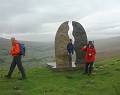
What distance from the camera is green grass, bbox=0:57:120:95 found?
21.7 m

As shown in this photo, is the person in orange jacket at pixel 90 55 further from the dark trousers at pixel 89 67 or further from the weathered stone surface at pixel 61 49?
the weathered stone surface at pixel 61 49

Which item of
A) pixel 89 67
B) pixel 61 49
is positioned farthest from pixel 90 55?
pixel 61 49

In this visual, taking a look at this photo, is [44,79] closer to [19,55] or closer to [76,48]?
[19,55]

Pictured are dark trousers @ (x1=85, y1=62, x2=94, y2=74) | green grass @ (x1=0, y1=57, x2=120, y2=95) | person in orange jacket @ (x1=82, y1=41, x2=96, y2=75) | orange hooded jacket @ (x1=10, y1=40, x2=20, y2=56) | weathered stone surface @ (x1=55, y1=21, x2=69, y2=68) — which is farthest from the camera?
weathered stone surface @ (x1=55, y1=21, x2=69, y2=68)

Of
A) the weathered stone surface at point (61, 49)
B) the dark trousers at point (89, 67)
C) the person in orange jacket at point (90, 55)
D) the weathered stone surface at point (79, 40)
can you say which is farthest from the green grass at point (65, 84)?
the weathered stone surface at point (79, 40)

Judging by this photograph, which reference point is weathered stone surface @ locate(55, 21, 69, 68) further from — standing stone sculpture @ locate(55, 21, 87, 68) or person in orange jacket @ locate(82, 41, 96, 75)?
person in orange jacket @ locate(82, 41, 96, 75)

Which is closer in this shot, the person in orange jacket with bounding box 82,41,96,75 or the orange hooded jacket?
the orange hooded jacket

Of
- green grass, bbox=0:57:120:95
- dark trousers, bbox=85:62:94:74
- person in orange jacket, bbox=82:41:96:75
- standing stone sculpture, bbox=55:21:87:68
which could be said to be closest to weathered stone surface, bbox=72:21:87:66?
standing stone sculpture, bbox=55:21:87:68

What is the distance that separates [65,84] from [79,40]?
809 centimetres

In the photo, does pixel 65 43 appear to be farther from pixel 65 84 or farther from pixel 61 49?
pixel 65 84

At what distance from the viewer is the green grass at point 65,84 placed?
21.7 meters

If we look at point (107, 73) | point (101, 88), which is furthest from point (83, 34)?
point (101, 88)

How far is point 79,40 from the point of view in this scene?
31469mm

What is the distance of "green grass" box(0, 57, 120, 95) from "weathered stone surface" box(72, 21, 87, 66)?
3.09 m
